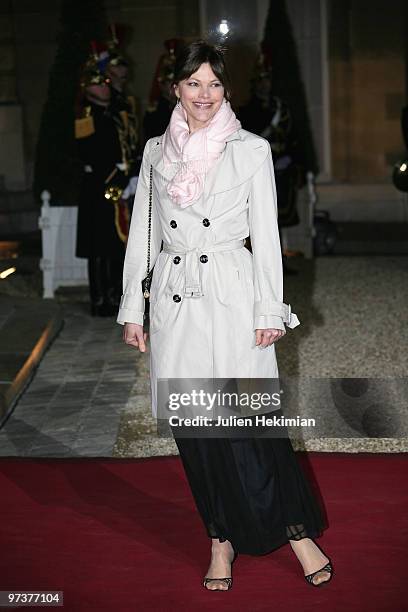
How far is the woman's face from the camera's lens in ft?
13.7

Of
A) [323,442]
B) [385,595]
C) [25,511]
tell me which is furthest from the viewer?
[323,442]

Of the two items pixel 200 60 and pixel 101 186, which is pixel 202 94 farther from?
pixel 101 186

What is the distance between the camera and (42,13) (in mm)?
18281

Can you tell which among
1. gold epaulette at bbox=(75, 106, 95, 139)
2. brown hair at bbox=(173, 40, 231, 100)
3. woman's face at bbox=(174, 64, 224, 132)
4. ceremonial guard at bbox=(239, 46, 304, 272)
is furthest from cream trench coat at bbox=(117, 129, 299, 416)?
ceremonial guard at bbox=(239, 46, 304, 272)

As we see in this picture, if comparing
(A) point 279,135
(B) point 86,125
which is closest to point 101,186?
(B) point 86,125

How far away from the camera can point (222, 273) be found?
4.25 meters

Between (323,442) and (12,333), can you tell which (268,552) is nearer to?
(323,442)

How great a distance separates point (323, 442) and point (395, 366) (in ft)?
6.03

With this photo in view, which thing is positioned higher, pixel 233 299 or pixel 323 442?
pixel 233 299

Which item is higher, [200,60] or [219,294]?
[200,60]

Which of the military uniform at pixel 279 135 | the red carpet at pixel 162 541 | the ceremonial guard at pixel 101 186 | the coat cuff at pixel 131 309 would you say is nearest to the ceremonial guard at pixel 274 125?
the military uniform at pixel 279 135

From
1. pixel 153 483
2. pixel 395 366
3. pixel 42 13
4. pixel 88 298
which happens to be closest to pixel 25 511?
pixel 153 483

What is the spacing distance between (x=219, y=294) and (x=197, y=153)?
480mm

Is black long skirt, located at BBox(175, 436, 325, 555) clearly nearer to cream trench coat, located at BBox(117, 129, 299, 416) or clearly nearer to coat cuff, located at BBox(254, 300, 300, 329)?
cream trench coat, located at BBox(117, 129, 299, 416)
